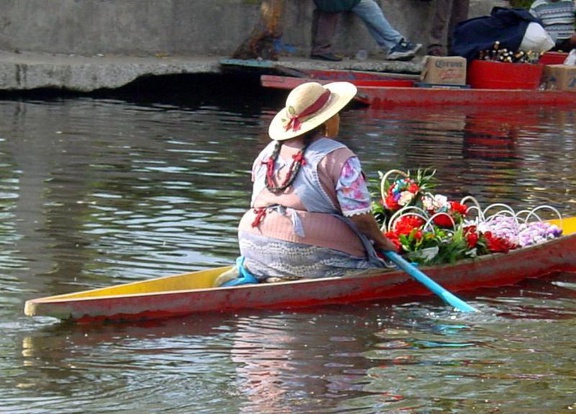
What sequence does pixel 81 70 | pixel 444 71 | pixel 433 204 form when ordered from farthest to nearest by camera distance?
1. pixel 444 71
2. pixel 81 70
3. pixel 433 204

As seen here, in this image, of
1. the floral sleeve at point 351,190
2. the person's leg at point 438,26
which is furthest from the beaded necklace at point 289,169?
the person's leg at point 438,26

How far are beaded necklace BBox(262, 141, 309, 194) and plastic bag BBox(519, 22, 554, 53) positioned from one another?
10.1 m

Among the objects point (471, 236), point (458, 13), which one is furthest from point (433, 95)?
point (471, 236)

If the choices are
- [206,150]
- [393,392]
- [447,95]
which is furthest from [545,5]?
[393,392]

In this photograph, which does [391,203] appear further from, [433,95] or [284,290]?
[433,95]

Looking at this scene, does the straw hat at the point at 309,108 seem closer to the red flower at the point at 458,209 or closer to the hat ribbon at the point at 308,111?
the hat ribbon at the point at 308,111

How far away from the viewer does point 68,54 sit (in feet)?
55.5

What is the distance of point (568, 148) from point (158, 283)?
7776 mm

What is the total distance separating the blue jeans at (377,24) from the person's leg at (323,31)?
359 millimetres

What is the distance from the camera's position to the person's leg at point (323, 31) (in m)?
17.7

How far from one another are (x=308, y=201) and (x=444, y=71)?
10.2 m

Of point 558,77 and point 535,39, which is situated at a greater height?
point 535,39

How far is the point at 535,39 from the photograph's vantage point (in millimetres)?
16938

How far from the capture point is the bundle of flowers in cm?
782
